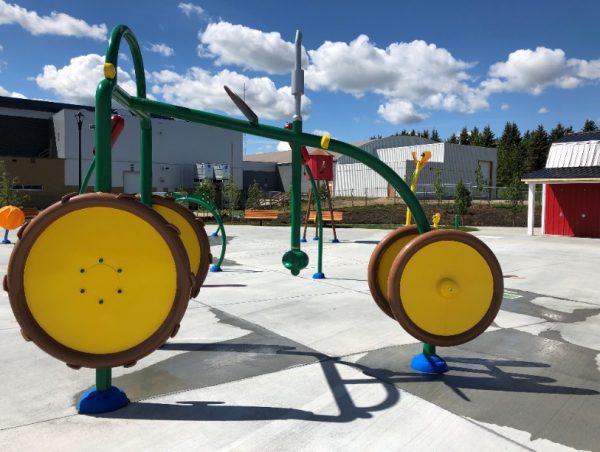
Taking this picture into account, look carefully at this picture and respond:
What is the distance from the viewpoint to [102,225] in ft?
9.40

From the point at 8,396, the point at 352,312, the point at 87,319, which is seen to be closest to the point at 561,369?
the point at 352,312

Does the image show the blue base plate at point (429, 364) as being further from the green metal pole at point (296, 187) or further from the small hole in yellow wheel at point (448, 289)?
the green metal pole at point (296, 187)

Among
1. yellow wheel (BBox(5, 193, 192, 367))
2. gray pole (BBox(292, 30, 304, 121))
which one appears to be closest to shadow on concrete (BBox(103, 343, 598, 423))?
yellow wheel (BBox(5, 193, 192, 367))

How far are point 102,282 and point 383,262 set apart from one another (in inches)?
94.5

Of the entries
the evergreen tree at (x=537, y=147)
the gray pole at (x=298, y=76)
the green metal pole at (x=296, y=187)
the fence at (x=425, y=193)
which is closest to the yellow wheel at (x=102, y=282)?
the green metal pole at (x=296, y=187)

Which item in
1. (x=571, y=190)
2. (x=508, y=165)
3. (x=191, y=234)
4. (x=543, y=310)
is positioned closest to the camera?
(x=191, y=234)

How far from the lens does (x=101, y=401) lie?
320 cm

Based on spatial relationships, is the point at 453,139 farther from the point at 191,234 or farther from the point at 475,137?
the point at 191,234

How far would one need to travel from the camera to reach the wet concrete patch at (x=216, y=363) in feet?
12.1

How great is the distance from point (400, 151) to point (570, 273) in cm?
3979

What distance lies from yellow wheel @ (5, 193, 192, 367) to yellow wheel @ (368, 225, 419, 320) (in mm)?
1919

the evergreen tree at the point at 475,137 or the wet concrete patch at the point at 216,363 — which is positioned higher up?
the evergreen tree at the point at 475,137

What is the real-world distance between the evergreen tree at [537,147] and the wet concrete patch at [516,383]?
232 feet

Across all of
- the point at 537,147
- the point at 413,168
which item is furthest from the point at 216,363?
the point at 537,147
